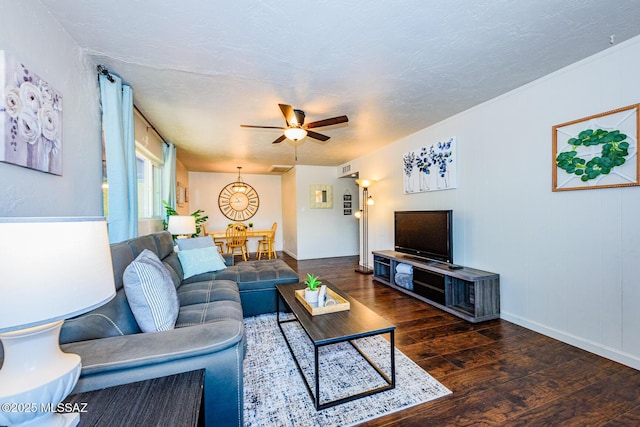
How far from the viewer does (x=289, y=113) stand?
2523mm

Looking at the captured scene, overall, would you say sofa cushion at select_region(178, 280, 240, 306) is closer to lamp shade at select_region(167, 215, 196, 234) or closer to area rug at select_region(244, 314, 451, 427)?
area rug at select_region(244, 314, 451, 427)

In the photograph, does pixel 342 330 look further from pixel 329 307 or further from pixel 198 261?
pixel 198 261

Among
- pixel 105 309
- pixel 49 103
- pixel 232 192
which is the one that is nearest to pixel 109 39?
pixel 49 103

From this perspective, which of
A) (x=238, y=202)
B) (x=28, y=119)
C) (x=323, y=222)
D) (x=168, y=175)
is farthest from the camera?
(x=238, y=202)

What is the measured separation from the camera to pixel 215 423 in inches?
48.8

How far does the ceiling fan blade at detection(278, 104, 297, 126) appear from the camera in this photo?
2.44 meters

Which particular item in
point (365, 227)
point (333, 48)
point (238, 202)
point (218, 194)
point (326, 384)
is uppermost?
point (333, 48)

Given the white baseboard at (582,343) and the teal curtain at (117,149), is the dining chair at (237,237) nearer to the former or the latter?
the teal curtain at (117,149)

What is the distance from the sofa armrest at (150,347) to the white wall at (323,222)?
5267 millimetres

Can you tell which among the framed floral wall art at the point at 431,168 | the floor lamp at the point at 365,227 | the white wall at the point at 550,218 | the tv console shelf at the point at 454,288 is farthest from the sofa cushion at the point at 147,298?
the floor lamp at the point at 365,227

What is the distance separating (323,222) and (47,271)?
622cm

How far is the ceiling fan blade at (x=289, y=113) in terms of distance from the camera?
244 cm

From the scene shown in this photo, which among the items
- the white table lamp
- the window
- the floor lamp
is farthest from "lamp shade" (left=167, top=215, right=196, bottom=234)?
the floor lamp

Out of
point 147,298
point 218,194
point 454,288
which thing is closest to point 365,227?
point 454,288
